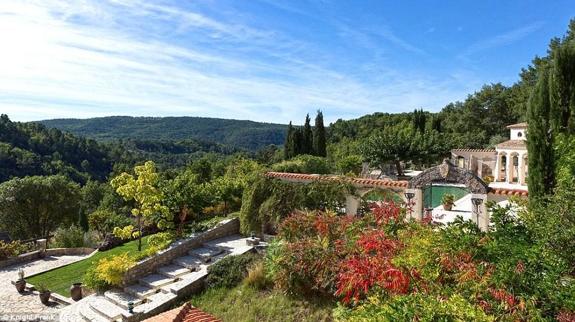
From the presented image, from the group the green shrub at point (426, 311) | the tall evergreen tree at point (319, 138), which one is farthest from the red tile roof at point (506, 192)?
the tall evergreen tree at point (319, 138)

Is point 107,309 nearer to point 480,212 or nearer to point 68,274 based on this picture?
point 68,274

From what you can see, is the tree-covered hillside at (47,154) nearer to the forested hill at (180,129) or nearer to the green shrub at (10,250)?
the green shrub at (10,250)

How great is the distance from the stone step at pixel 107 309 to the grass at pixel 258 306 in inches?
74.7

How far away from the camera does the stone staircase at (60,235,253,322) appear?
9486 millimetres

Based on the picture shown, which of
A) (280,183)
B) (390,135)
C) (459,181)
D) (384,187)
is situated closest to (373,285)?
→ (459,181)

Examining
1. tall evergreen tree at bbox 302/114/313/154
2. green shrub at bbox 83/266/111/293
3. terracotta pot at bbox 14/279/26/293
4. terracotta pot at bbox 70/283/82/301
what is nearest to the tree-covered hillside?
tall evergreen tree at bbox 302/114/313/154

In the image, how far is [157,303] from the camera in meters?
9.40

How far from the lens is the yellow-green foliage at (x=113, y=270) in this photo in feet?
35.9

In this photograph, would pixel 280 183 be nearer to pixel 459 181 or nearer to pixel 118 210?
pixel 459 181

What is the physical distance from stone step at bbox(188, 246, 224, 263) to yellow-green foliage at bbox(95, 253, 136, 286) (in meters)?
Result: 2.11

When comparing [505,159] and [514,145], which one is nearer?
[514,145]

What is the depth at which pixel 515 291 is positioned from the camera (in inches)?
170

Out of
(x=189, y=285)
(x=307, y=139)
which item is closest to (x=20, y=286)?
(x=189, y=285)

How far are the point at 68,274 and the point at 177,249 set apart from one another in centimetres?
463
